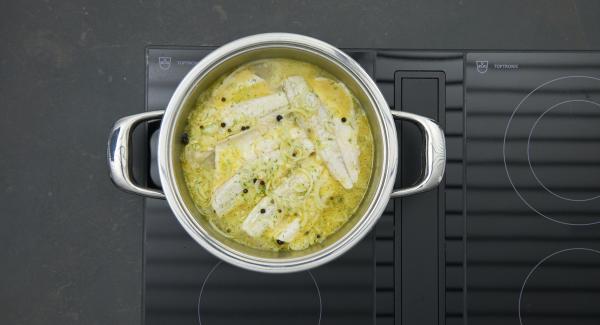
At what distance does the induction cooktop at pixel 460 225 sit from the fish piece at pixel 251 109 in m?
0.20

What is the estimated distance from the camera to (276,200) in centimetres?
92

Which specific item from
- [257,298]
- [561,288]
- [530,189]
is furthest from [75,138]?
[561,288]

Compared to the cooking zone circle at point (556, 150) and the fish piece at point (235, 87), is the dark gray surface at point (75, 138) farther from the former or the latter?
the cooking zone circle at point (556, 150)

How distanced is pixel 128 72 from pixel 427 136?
2.34 ft

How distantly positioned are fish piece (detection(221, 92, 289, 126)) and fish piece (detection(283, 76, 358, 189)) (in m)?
0.03

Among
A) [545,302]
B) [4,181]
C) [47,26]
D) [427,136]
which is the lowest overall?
[545,302]

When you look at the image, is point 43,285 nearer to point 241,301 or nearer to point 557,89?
point 241,301

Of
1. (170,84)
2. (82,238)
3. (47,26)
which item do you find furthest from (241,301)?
(47,26)

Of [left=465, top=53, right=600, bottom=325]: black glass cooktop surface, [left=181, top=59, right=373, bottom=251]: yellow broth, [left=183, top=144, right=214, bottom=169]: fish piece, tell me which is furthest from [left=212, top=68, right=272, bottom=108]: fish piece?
[left=465, top=53, right=600, bottom=325]: black glass cooktop surface

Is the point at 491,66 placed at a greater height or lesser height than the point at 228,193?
greater

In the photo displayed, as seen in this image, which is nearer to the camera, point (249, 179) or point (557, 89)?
point (249, 179)

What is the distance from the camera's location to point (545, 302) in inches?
42.6

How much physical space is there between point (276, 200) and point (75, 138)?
1.77ft

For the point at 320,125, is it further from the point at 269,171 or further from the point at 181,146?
the point at 181,146
